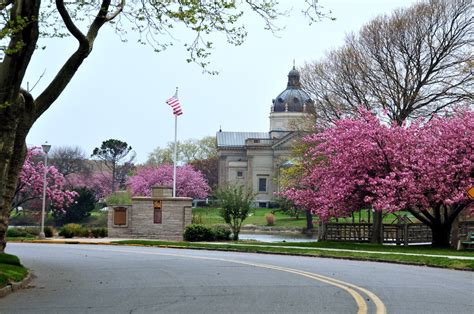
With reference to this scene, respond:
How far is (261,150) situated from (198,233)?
71.6 m

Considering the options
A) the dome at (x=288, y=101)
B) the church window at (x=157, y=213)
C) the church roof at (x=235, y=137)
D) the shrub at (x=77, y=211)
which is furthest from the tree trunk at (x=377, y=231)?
the dome at (x=288, y=101)

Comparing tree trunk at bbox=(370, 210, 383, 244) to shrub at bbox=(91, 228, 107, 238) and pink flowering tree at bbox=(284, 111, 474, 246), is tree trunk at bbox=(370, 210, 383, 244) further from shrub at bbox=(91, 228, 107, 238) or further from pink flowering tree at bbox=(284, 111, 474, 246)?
shrub at bbox=(91, 228, 107, 238)

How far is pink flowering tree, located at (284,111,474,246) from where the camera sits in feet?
103

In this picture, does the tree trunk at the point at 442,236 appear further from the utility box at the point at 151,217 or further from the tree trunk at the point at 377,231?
the utility box at the point at 151,217

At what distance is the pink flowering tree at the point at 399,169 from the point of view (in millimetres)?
31281

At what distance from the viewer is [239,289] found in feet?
45.5

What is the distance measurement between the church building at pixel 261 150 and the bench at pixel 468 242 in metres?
74.6

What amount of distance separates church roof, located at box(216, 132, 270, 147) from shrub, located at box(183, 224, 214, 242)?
75.0m

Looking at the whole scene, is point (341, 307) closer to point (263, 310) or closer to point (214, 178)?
point (263, 310)

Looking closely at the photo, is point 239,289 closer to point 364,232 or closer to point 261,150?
point 364,232

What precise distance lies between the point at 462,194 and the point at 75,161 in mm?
80022

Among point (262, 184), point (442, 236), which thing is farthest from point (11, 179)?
point (262, 184)

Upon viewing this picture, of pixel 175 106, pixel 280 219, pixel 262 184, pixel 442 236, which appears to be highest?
pixel 175 106

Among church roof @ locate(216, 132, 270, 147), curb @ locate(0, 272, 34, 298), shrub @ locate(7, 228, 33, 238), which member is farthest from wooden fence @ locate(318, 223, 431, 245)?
church roof @ locate(216, 132, 270, 147)
